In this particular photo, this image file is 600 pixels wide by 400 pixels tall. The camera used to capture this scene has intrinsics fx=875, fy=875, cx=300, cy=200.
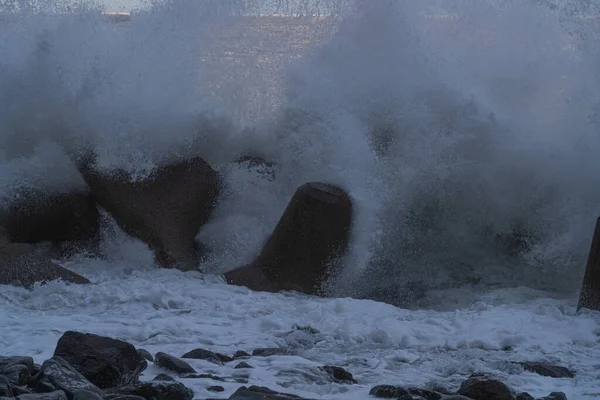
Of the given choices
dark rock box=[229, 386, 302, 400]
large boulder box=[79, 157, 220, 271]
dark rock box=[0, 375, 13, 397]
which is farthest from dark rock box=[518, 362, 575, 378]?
large boulder box=[79, 157, 220, 271]

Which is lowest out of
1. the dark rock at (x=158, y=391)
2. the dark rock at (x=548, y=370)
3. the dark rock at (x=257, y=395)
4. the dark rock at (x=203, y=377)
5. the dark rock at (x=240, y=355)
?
the dark rock at (x=158, y=391)

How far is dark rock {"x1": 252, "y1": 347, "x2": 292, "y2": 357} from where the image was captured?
418 centimetres

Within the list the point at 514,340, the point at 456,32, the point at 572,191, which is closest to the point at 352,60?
the point at 456,32

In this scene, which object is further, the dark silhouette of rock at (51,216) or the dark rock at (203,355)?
the dark silhouette of rock at (51,216)

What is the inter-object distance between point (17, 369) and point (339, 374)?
134 cm

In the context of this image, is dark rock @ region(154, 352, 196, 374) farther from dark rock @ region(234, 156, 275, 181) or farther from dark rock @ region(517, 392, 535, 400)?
dark rock @ region(234, 156, 275, 181)

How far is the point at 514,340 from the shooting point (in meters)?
4.58

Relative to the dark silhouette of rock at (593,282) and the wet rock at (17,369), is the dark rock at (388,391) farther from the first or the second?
the dark silhouette of rock at (593,282)

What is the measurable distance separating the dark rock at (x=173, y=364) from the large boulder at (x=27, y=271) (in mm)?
2024

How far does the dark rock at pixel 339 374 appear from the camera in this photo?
378 cm

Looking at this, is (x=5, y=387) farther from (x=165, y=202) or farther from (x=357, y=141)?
(x=357, y=141)

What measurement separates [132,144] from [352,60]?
229 cm

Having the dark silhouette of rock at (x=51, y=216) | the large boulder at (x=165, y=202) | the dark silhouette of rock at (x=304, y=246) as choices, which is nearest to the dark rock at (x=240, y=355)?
the dark silhouette of rock at (x=304, y=246)

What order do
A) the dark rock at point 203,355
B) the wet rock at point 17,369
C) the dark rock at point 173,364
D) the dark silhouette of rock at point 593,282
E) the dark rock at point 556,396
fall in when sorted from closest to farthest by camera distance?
the wet rock at point 17,369 → the dark rock at point 556,396 → the dark rock at point 173,364 → the dark rock at point 203,355 → the dark silhouette of rock at point 593,282
